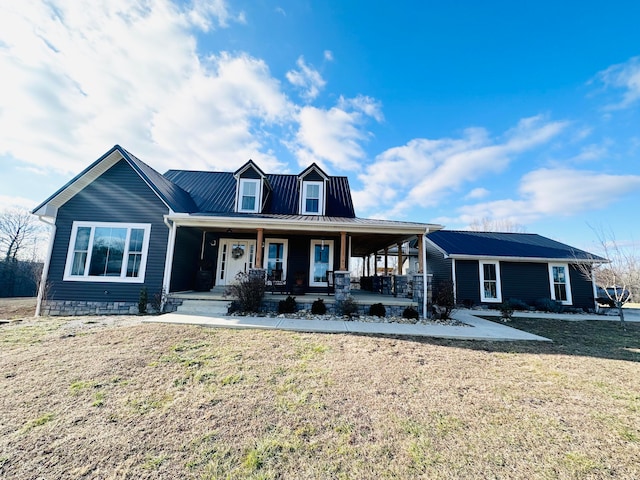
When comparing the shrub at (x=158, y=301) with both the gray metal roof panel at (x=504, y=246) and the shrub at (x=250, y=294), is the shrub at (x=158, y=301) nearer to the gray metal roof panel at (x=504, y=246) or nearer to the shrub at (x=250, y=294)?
the shrub at (x=250, y=294)

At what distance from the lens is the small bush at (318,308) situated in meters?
8.27

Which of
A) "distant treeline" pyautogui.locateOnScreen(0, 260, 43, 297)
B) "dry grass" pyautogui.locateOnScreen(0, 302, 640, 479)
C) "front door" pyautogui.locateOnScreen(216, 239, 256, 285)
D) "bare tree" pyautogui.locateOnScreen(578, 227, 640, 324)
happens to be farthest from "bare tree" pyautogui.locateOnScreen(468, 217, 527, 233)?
"distant treeline" pyautogui.locateOnScreen(0, 260, 43, 297)

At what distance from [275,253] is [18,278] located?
79.1ft

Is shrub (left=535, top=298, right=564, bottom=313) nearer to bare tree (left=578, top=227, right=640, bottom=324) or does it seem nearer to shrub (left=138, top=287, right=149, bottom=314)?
bare tree (left=578, top=227, right=640, bottom=324)

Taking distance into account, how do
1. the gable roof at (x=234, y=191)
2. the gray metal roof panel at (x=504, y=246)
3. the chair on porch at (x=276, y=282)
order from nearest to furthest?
the chair on porch at (x=276, y=282) → the gable roof at (x=234, y=191) → the gray metal roof panel at (x=504, y=246)

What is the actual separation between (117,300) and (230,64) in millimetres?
8675

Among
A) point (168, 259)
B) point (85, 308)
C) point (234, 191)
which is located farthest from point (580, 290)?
point (85, 308)

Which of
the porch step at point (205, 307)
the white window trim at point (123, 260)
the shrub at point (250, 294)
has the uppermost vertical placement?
the white window trim at point (123, 260)

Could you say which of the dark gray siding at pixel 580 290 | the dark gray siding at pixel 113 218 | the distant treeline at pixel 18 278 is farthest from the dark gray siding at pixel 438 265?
the distant treeline at pixel 18 278

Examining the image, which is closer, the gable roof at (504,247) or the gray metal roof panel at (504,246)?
the gable roof at (504,247)

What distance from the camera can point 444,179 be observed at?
20156mm

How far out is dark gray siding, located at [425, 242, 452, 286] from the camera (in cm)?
1343

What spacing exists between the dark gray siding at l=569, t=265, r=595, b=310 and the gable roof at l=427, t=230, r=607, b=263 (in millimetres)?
853

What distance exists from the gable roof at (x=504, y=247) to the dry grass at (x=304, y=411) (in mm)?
8484
